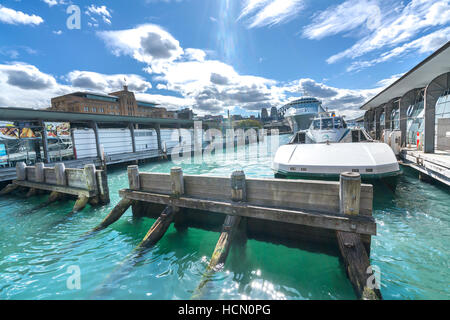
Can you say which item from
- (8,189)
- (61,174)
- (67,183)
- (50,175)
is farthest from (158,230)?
(8,189)

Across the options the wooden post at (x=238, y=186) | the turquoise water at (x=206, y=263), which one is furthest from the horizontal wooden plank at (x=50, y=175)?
the wooden post at (x=238, y=186)

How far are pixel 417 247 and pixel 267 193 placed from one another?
12.4 feet

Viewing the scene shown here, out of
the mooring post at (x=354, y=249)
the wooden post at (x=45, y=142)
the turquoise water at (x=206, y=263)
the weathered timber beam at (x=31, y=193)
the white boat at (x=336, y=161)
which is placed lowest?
the turquoise water at (x=206, y=263)

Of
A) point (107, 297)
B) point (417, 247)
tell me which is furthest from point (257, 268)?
point (417, 247)

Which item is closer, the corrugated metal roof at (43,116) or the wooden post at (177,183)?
the wooden post at (177,183)

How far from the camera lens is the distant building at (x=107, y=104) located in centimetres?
5275

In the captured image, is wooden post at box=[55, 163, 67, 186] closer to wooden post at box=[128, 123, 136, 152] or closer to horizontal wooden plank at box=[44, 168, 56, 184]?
horizontal wooden plank at box=[44, 168, 56, 184]

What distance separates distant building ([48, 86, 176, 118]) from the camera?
52750 millimetres

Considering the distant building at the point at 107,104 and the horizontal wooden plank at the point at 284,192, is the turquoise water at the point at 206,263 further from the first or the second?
the distant building at the point at 107,104

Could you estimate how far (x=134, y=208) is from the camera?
7.39 metres

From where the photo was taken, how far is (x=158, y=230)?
566 centimetres

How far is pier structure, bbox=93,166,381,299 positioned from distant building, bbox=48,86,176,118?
5985cm
